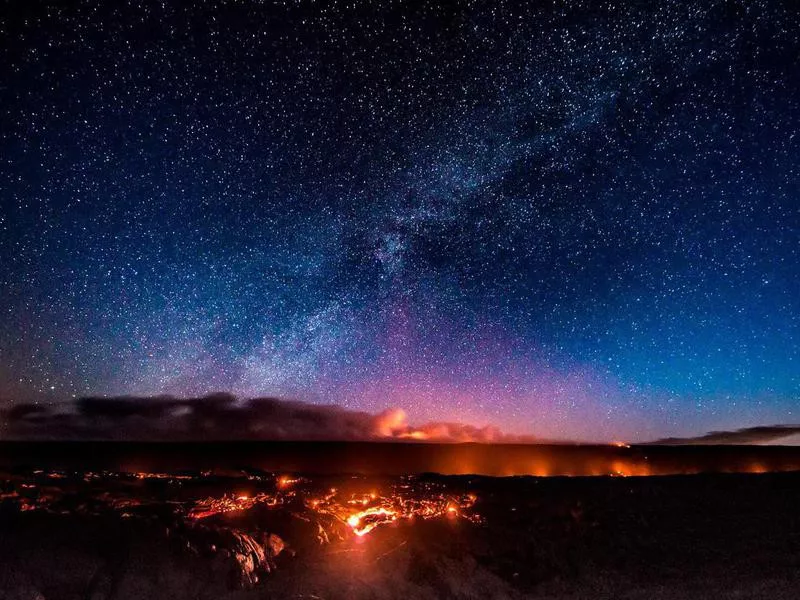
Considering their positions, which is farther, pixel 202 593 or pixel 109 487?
pixel 109 487

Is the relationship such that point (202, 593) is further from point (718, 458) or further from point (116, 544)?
point (718, 458)

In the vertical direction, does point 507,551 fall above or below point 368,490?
below

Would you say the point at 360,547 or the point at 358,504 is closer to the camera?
the point at 360,547

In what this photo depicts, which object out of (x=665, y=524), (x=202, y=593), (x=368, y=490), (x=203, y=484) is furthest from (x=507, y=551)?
(x=203, y=484)

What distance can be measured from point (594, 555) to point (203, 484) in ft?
22.7

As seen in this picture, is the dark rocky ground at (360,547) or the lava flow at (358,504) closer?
the dark rocky ground at (360,547)

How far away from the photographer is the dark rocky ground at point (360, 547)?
21.5 ft

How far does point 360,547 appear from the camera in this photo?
761 cm

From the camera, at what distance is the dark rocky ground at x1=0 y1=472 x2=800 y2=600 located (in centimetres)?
654

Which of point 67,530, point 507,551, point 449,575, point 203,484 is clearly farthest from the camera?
point 203,484

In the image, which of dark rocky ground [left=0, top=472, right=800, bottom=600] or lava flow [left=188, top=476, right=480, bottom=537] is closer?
dark rocky ground [left=0, top=472, right=800, bottom=600]

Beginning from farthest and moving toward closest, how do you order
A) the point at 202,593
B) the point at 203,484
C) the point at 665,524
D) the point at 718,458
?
the point at 718,458 < the point at 665,524 < the point at 203,484 < the point at 202,593

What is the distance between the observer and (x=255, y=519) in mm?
7668

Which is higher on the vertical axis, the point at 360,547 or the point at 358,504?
the point at 358,504
